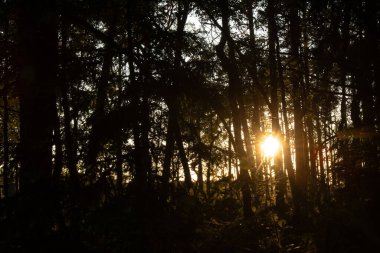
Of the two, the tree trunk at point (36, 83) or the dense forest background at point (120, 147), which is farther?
the tree trunk at point (36, 83)

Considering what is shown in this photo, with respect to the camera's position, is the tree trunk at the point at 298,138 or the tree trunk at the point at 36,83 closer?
the tree trunk at the point at 36,83

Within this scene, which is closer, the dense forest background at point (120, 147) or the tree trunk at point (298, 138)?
the dense forest background at point (120, 147)

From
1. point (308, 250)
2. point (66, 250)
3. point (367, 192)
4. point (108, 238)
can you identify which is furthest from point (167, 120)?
point (308, 250)

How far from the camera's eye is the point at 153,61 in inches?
197

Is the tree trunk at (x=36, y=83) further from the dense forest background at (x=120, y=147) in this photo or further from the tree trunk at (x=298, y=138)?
the tree trunk at (x=298, y=138)

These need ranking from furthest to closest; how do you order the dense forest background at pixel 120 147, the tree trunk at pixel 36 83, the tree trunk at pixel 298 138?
the tree trunk at pixel 298 138
the tree trunk at pixel 36 83
the dense forest background at pixel 120 147

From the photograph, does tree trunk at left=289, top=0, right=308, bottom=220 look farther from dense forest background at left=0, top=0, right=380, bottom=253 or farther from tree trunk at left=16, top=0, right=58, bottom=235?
tree trunk at left=16, top=0, right=58, bottom=235

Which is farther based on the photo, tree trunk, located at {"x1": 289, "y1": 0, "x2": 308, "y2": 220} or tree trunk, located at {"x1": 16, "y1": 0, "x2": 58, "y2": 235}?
tree trunk, located at {"x1": 289, "y1": 0, "x2": 308, "y2": 220}

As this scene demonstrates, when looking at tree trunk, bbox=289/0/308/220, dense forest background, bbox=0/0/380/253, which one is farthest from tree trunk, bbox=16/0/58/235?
tree trunk, bbox=289/0/308/220

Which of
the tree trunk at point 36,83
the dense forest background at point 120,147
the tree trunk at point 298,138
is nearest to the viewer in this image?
the dense forest background at point 120,147

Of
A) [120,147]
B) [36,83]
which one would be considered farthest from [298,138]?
[36,83]

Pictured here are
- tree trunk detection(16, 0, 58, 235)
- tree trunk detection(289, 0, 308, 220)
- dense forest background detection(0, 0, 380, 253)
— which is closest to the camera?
dense forest background detection(0, 0, 380, 253)

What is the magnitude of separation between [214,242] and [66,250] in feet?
8.11

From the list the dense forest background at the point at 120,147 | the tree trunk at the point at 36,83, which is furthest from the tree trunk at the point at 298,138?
the tree trunk at the point at 36,83
